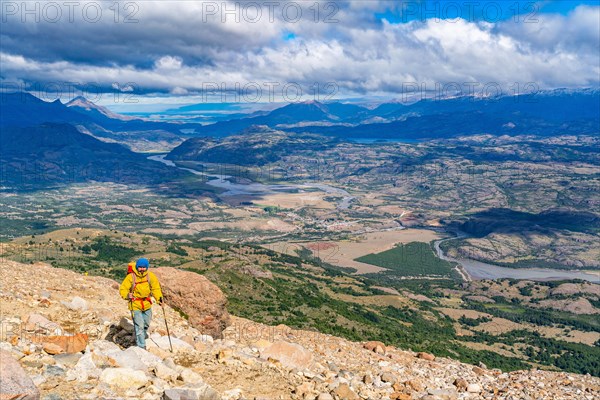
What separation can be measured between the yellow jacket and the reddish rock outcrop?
25.5ft

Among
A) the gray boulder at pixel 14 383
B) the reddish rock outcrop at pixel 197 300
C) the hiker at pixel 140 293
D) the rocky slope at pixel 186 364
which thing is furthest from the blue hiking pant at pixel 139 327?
the reddish rock outcrop at pixel 197 300

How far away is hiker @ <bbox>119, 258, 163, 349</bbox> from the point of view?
2097 centimetres

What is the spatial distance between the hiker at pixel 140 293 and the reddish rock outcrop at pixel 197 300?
774 cm

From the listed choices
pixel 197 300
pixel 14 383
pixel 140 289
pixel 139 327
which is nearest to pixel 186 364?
pixel 139 327

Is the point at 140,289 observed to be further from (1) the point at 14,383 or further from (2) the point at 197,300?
(2) the point at 197,300

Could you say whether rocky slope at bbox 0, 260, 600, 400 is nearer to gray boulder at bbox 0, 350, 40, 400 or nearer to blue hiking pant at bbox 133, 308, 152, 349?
gray boulder at bbox 0, 350, 40, 400

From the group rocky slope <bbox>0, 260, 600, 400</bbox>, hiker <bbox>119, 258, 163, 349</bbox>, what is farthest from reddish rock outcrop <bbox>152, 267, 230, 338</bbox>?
hiker <bbox>119, 258, 163, 349</bbox>

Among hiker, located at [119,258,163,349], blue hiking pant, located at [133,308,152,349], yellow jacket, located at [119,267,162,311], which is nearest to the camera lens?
blue hiking pant, located at [133,308,152,349]

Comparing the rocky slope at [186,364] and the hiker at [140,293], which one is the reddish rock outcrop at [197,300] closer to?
the rocky slope at [186,364]

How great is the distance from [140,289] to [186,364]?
375 cm

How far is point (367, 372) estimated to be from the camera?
24.5m

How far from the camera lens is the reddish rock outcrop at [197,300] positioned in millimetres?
29531

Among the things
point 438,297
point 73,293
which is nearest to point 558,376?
point 73,293

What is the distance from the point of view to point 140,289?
2130 cm
